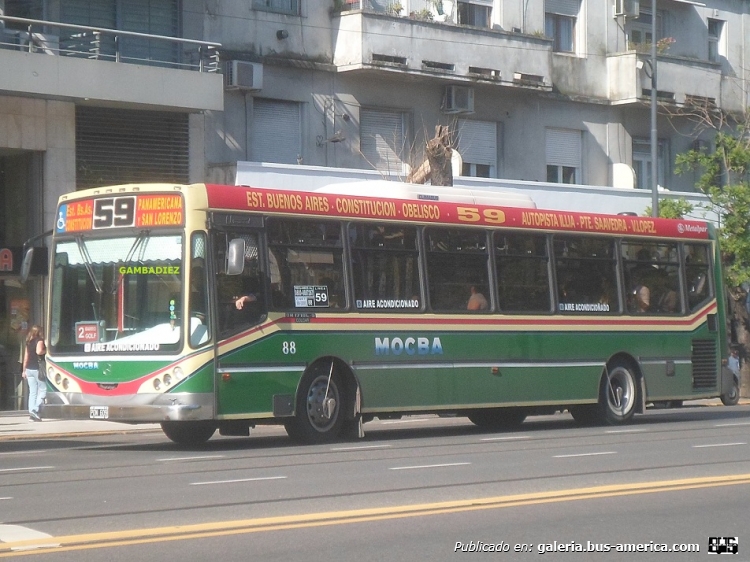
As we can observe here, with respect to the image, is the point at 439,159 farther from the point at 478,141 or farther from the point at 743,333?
the point at 743,333

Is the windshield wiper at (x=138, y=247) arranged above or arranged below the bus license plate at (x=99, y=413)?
above

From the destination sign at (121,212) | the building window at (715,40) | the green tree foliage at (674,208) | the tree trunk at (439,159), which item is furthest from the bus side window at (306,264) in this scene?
the building window at (715,40)

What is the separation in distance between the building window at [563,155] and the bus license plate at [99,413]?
21276mm

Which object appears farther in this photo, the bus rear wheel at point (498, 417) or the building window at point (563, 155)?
the building window at point (563, 155)

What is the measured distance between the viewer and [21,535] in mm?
8734

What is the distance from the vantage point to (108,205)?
15898mm

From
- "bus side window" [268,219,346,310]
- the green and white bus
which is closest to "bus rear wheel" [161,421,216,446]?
the green and white bus

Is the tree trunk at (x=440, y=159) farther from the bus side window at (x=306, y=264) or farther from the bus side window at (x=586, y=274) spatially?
the bus side window at (x=306, y=264)

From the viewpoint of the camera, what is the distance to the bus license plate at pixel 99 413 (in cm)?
1527

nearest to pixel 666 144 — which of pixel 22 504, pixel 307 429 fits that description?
pixel 307 429

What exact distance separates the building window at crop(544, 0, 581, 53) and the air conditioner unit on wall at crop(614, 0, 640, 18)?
1138 mm

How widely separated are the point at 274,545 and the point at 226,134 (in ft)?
66.9

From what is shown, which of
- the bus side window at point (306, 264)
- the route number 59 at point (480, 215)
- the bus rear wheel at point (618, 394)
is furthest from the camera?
the bus rear wheel at point (618, 394)

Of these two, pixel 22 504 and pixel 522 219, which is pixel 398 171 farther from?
pixel 22 504
